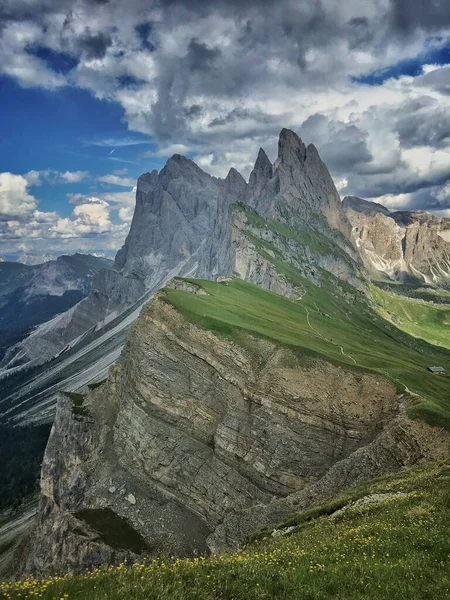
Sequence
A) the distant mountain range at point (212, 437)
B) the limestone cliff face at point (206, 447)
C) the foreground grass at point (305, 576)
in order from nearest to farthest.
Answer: the foreground grass at point (305, 576) < the distant mountain range at point (212, 437) < the limestone cliff face at point (206, 447)

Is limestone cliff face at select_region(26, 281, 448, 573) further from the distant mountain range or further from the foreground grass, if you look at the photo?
the foreground grass

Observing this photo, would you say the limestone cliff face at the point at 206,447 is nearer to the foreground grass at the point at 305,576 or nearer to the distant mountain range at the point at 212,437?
the distant mountain range at the point at 212,437

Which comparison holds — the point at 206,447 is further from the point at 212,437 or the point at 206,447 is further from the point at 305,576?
the point at 305,576

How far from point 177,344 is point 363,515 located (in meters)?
49.6

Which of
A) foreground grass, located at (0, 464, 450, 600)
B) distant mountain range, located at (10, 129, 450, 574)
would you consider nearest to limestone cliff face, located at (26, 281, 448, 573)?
distant mountain range, located at (10, 129, 450, 574)

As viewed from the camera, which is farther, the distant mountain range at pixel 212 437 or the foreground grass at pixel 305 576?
the distant mountain range at pixel 212 437

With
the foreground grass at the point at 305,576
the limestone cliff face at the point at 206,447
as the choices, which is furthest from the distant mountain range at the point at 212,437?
the foreground grass at the point at 305,576

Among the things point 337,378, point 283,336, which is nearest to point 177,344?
point 283,336

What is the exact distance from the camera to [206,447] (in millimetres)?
63375

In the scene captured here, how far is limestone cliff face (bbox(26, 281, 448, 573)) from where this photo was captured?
5319 cm

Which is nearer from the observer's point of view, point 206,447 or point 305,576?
point 305,576

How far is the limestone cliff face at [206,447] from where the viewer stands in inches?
2094

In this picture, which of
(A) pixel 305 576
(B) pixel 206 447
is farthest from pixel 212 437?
(A) pixel 305 576

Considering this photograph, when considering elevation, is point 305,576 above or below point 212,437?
above
